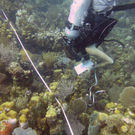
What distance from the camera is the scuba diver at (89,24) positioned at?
8.95 feet

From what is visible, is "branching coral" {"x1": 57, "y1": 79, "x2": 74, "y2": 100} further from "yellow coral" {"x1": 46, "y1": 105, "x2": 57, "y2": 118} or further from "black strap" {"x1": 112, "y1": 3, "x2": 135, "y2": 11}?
"black strap" {"x1": 112, "y1": 3, "x2": 135, "y2": 11}

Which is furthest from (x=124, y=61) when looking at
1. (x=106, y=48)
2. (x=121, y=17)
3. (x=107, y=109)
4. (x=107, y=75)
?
(x=121, y=17)

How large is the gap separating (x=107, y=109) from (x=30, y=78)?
2425mm

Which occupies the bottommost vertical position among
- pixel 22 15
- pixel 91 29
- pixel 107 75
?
pixel 107 75

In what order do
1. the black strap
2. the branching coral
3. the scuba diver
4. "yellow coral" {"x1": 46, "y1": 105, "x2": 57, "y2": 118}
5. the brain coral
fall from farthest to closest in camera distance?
the brain coral
the branching coral
"yellow coral" {"x1": 46, "y1": 105, "x2": 57, "y2": 118}
the scuba diver
the black strap

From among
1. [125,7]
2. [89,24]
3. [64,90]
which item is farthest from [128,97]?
[125,7]

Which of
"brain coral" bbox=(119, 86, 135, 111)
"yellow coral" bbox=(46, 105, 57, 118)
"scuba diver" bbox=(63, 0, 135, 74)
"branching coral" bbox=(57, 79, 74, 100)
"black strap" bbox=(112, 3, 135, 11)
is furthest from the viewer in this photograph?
"brain coral" bbox=(119, 86, 135, 111)

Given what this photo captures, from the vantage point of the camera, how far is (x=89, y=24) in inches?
113

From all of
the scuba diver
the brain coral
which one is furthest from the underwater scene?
the scuba diver

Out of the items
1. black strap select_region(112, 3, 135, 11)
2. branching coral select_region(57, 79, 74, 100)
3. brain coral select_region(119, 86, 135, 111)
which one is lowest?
brain coral select_region(119, 86, 135, 111)

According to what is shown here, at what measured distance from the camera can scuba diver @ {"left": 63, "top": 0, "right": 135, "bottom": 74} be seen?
107 inches

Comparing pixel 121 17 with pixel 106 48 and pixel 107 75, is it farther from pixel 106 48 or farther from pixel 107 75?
pixel 107 75

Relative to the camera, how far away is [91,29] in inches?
113

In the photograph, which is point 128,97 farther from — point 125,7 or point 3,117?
point 3,117
